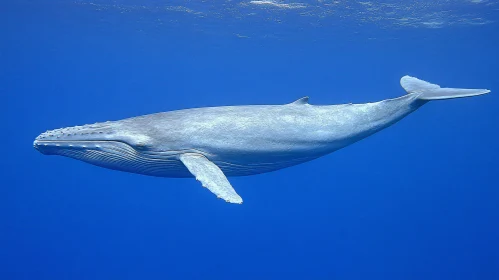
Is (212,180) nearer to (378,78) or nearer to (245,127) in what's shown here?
(245,127)

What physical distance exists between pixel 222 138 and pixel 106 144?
235 centimetres

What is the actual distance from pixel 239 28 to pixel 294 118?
29175 mm

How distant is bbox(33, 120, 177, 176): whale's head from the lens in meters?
8.35

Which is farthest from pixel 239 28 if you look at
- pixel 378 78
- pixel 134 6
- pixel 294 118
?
pixel 378 78

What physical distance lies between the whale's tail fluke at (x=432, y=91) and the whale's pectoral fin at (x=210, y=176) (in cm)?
557

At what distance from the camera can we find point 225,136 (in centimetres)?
880

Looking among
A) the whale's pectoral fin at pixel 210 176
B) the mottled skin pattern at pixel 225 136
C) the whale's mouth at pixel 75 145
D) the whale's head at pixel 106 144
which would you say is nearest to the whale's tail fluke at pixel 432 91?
the mottled skin pattern at pixel 225 136

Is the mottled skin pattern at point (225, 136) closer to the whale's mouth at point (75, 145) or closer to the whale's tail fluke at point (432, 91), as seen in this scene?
the whale's mouth at point (75, 145)

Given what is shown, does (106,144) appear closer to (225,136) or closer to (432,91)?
(225,136)

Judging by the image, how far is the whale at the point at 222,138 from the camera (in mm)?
8406

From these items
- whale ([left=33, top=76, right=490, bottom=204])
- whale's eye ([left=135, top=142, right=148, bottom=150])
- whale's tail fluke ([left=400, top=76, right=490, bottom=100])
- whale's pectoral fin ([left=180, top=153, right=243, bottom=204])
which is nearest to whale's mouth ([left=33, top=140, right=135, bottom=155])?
whale ([left=33, top=76, right=490, bottom=204])

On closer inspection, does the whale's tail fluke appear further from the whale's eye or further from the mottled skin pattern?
the whale's eye

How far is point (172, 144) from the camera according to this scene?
8.58m

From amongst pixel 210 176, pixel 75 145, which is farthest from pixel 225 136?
→ pixel 75 145
